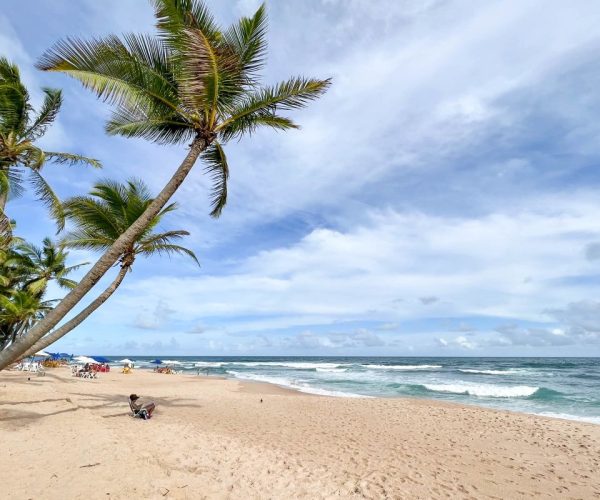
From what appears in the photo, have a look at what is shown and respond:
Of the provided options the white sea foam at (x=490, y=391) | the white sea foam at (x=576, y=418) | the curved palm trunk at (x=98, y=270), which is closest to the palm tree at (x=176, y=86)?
the curved palm trunk at (x=98, y=270)

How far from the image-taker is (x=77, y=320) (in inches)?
246

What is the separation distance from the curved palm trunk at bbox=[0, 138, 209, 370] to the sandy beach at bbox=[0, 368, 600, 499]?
1862 mm

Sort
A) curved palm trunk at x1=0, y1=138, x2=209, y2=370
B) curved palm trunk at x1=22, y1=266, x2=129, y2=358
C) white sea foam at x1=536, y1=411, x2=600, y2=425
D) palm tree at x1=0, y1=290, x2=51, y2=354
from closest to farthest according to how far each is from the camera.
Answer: curved palm trunk at x1=0, y1=138, x2=209, y2=370
curved palm trunk at x1=22, y1=266, x2=129, y2=358
white sea foam at x1=536, y1=411, x2=600, y2=425
palm tree at x1=0, y1=290, x2=51, y2=354

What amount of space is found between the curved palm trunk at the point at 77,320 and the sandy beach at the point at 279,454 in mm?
1803

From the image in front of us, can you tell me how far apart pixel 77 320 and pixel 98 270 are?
157cm

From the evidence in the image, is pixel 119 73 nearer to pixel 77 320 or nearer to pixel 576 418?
pixel 77 320

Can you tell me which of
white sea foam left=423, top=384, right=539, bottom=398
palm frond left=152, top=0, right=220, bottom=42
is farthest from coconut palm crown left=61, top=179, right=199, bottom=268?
white sea foam left=423, top=384, right=539, bottom=398

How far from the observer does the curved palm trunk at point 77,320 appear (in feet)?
17.7

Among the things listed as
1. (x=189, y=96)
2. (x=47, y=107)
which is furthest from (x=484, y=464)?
(x=47, y=107)

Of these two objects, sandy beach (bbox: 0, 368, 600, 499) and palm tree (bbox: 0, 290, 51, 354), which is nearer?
sandy beach (bbox: 0, 368, 600, 499)

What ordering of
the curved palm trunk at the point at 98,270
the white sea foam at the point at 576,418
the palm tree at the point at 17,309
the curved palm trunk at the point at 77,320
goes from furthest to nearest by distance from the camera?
1. the palm tree at the point at 17,309
2. the white sea foam at the point at 576,418
3. the curved palm trunk at the point at 77,320
4. the curved palm trunk at the point at 98,270

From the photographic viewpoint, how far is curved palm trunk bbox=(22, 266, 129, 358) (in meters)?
5.41

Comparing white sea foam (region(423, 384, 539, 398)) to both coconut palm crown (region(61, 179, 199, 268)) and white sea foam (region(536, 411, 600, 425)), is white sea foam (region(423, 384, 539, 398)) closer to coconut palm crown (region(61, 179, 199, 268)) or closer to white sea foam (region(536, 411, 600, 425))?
white sea foam (region(536, 411, 600, 425))

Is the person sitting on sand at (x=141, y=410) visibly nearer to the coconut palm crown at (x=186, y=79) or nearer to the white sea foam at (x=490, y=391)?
the coconut palm crown at (x=186, y=79)
